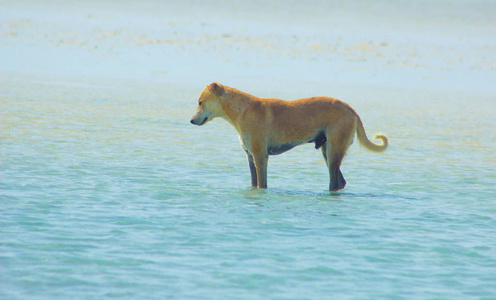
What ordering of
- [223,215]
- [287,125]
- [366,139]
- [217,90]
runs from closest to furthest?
1. [223,215]
2. [287,125]
3. [217,90]
4. [366,139]

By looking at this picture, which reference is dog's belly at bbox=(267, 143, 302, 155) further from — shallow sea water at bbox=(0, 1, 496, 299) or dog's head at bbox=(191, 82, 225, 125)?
dog's head at bbox=(191, 82, 225, 125)

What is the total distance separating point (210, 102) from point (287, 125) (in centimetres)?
119

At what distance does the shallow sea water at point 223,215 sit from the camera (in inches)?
251

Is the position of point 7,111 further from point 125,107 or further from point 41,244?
point 41,244

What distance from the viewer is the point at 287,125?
34.0 feet

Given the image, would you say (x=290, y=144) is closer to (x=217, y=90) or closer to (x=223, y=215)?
(x=217, y=90)

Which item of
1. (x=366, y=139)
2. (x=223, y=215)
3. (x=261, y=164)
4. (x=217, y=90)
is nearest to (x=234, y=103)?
(x=217, y=90)

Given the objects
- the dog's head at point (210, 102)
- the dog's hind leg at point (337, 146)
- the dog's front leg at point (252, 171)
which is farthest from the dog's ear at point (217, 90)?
the dog's hind leg at point (337, 146)

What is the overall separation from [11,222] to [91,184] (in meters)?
2.48

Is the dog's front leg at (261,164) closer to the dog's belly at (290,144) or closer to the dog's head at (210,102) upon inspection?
the dog's belly at (290,144)

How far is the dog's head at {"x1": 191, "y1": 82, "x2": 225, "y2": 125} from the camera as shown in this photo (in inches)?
418

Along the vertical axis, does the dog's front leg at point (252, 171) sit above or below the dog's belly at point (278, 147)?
below

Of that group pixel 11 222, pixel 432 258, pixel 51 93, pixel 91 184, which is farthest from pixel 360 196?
pixel 51 93

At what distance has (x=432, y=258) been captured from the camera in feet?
24.1
